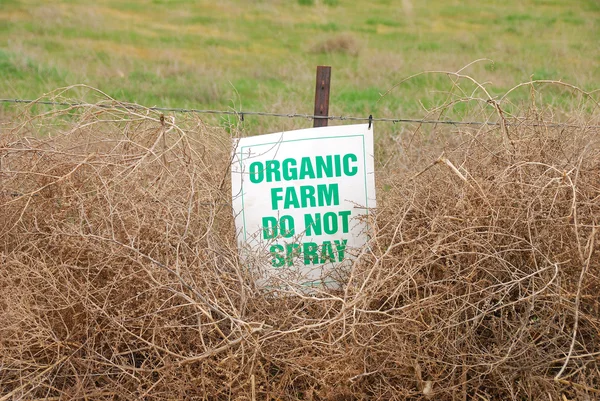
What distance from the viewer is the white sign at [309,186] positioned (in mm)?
3789

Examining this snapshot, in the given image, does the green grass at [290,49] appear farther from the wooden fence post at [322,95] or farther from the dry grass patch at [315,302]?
the dry grass patch at [315,302]

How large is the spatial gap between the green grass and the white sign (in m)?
2.76

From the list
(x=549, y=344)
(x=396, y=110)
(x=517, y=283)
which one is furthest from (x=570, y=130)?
(x=396, y=110)

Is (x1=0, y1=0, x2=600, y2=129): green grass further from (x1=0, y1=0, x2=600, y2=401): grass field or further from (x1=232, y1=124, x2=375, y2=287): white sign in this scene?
(x1=0, y1=0, x2=600, y2=401): grass field

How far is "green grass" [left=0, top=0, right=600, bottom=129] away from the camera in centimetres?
884

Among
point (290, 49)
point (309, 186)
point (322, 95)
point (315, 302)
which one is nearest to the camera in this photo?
point (315, 302)

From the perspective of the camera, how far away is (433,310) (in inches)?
130

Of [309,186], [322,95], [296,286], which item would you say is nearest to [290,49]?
[322,95]

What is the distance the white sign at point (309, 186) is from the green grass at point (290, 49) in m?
2.76

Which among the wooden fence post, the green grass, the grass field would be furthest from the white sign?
the green grass

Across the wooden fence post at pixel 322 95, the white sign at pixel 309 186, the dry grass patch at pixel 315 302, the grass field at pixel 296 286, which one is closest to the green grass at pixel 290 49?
the wooden fence post at pixel 322 95

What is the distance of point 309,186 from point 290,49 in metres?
8.77

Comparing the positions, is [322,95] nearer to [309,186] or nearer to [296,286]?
[309,186]

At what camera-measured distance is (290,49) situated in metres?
12.3
